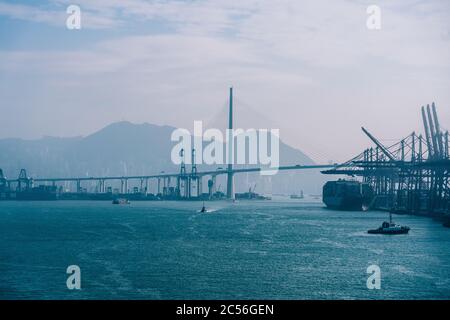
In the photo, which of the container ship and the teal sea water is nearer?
the teal sea water

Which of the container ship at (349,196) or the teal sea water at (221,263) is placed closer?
the teal sea water at (221,263)

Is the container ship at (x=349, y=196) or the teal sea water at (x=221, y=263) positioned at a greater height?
the container ship at (x=349, y=196)

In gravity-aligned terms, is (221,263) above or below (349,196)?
below

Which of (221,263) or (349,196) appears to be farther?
(349,196)
